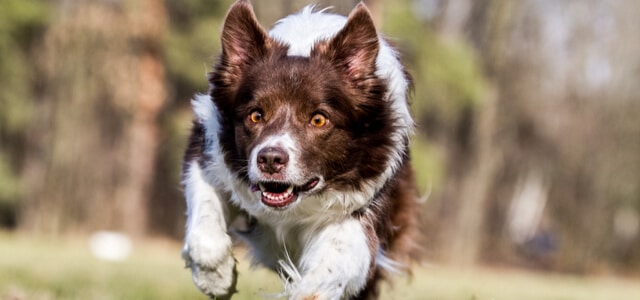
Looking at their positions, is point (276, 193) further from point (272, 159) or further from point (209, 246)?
point (209, 246)

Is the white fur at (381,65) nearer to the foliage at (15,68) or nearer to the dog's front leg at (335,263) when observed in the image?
the dog's front leg at (335,263)

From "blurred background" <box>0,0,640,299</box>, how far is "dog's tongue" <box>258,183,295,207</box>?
16.9 meters

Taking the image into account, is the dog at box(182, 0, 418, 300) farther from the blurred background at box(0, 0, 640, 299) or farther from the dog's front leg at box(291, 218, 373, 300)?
the blurred background at box(0, 0, 640, 299)

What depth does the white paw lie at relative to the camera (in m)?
5.16

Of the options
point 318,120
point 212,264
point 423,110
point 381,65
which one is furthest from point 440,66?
point 212,264

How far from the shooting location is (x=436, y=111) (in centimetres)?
3177

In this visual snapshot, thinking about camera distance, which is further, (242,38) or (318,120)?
(242,38)

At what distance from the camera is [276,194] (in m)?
5.01

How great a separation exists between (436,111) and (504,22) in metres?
3.88

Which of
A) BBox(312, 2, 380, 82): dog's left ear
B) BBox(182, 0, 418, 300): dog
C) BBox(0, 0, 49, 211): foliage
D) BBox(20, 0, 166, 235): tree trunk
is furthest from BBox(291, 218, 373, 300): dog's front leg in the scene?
BBox(0, 0, 49, 211): foliage

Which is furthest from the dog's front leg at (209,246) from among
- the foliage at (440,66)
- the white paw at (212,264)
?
the foliage at (440,66)

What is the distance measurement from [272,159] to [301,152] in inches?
8.3

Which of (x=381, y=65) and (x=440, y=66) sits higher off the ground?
(x=381, y=65)

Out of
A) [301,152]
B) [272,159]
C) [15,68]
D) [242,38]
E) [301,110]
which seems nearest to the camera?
[272,159]
